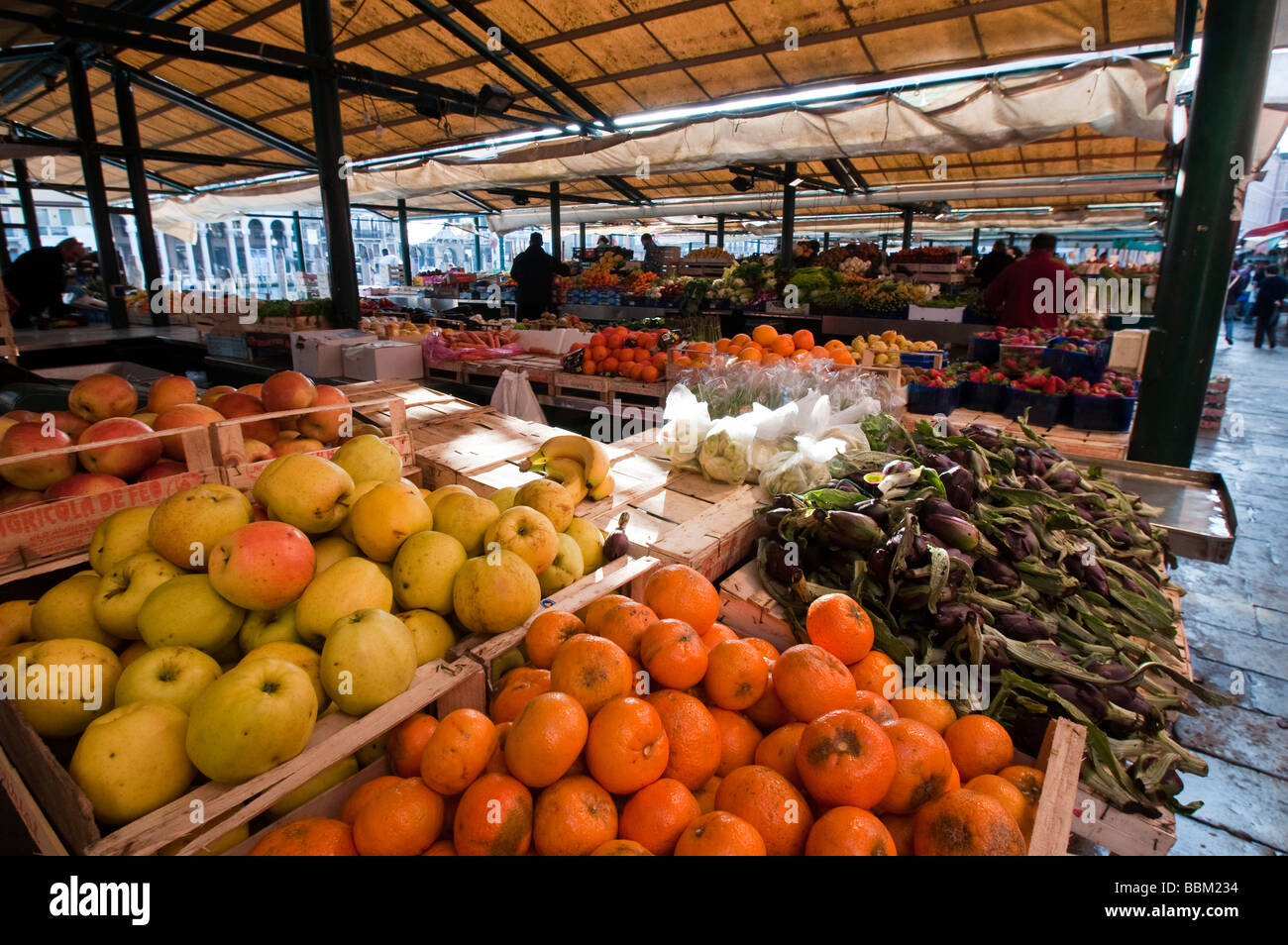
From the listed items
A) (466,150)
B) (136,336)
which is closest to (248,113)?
(466,150)

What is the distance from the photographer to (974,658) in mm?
1771

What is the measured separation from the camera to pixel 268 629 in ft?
4.91

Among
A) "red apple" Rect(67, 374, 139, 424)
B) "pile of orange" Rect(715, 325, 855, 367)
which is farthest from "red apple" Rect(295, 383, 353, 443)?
"pile of orange" Rect(715, 325, 855, 367)

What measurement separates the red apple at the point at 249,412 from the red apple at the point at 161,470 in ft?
0.93

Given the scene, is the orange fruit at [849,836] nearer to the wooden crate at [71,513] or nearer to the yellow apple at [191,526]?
the yellow apple at [191,526]

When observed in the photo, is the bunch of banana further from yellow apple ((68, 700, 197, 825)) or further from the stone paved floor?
the stone paved floor

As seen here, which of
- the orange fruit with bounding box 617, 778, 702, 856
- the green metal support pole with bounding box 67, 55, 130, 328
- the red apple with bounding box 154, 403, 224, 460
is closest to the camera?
the orange fruit with bounding box 617, 778, 702, 856

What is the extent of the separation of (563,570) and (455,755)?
781mm

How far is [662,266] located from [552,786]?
13871mm

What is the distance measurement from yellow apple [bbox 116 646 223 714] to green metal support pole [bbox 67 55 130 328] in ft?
40.2

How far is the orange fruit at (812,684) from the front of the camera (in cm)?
138

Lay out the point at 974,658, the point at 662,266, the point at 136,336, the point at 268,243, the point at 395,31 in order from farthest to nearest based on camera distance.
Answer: the point at 268,243
the point at 662,266
the point at 136,336
the point at 395,31
the point at 974,658

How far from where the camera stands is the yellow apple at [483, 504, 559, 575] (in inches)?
67.7
